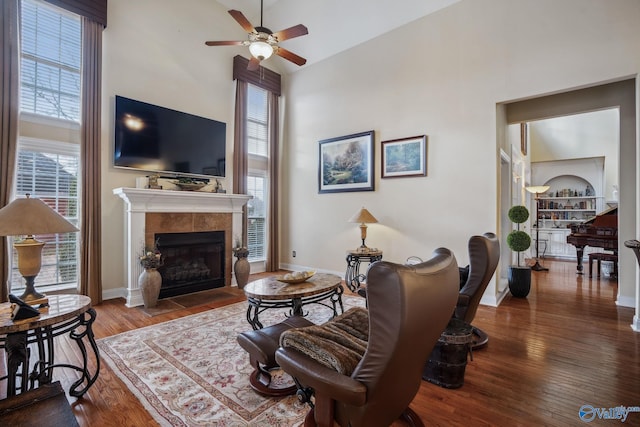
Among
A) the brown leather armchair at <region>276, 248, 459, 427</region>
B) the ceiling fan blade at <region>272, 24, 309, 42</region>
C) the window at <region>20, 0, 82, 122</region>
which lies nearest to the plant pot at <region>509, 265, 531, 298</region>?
the brown leather armchair at <region>276, 248, 459, 427</region>

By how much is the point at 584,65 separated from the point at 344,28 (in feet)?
11.7

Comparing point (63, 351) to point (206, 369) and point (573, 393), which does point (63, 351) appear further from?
point (573, 393)

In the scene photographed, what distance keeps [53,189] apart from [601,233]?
334 inches

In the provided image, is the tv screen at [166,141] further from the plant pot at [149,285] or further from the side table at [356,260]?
the side table at [356,260]

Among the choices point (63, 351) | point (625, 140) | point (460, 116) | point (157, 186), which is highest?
point (460, 116)

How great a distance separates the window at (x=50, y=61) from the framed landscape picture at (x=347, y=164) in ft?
12.6

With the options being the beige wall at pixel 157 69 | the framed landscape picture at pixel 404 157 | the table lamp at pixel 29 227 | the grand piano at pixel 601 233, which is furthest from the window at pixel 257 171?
the grand piano at pixel 601 233

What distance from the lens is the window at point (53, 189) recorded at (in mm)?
3646

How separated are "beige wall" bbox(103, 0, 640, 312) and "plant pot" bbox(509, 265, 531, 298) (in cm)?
96

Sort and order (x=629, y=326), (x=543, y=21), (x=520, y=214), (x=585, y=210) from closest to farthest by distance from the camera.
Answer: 1. (x=629, y=326)
2. (x=543, y=21)
3. (x=520, y=214)
4. (x=585, y=210)

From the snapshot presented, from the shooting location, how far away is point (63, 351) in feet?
8.83

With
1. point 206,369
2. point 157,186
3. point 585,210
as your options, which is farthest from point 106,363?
point 585,210

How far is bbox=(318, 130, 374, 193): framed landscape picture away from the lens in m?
5.21

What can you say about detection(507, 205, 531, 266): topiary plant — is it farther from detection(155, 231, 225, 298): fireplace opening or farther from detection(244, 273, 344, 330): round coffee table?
detection(155, 231, 225, 298): fireplace opening
